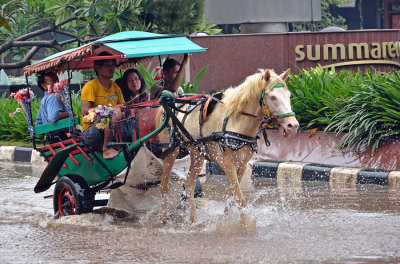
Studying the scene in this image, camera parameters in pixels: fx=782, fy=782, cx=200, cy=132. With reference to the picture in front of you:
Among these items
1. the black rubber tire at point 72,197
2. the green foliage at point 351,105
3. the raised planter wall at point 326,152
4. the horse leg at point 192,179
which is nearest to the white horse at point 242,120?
the horse leg at point 192,179

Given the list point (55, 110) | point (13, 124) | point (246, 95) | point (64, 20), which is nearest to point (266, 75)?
point (246, 95)

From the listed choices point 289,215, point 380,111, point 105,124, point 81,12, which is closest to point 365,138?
point 380,111

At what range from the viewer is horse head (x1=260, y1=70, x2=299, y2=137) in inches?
276

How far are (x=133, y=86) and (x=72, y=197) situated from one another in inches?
54.0

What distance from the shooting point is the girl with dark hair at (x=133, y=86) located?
27.8 feet

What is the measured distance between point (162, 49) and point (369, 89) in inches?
183

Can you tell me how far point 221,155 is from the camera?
24.7ft

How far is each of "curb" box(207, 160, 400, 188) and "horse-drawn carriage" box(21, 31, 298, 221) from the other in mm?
2851

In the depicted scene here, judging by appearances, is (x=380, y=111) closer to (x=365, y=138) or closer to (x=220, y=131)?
(x=365, y=138)

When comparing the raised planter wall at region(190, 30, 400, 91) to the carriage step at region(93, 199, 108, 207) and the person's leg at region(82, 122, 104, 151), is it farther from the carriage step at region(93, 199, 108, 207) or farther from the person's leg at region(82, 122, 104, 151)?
the person's leg at region(82, 122, 104, 151)

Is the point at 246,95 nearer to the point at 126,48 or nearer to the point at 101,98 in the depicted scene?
the point at 126,48

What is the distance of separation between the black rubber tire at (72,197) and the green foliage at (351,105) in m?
4.28

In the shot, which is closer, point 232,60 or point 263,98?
point 263,98

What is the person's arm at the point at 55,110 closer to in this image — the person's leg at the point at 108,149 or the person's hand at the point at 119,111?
the person's leg at the point at 108,149
